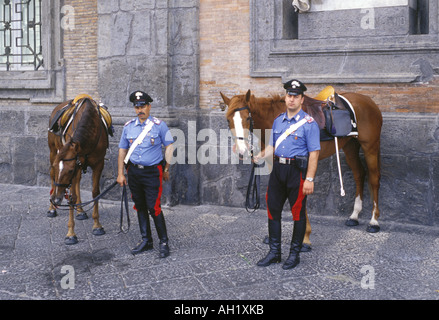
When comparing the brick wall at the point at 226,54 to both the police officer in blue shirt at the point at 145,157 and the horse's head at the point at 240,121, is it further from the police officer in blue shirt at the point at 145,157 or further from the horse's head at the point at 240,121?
the police officer in blue shirt at the point at 145,157

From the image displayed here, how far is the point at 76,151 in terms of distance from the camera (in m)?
5.47

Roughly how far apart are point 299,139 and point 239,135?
722 millimetres

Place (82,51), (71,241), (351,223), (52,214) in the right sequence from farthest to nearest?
(82,51)
(52,214)
(351,223)
(71,241)

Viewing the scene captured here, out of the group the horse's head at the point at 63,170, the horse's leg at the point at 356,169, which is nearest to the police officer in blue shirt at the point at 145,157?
the horse's head at the point at 63,170

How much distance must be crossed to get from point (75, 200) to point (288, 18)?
14.2ft

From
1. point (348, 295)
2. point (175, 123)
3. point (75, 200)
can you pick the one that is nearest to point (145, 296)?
point (348, 295)

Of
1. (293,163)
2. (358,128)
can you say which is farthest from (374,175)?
(293,163)

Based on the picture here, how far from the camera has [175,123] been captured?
7.96 meters

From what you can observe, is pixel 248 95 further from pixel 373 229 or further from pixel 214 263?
pixel 373 229

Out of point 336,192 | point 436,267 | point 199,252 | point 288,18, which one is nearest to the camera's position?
point 436,267

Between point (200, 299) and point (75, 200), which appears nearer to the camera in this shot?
point (200, 299)

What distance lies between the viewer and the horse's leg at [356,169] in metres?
6.86
